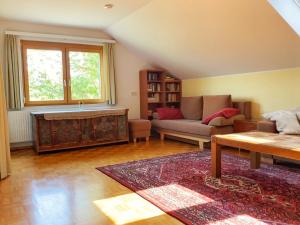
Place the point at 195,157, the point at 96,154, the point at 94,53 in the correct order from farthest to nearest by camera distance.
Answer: the point at 94,53 < the point at 96,154 < the point at 195,157

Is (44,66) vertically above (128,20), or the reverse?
(128,20)

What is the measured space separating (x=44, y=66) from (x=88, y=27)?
1199mm

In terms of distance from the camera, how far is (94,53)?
5.73m

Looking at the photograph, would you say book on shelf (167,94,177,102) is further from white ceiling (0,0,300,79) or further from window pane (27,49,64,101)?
window pane (27,49,64,101)

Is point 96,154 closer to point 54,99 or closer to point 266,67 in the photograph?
point 54,99

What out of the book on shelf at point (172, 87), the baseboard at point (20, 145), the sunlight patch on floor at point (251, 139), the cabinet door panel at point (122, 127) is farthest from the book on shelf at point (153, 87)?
the sunlight patch on floor at point (251, 139)

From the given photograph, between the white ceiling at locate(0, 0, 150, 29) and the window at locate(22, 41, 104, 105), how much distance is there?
545 millimetres

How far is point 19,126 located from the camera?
4.91 metres

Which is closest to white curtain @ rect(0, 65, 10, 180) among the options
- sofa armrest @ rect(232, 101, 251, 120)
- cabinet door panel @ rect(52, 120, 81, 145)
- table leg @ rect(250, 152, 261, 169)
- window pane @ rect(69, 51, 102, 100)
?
cabinet door panel @ rect(52, 120, 81, 145)

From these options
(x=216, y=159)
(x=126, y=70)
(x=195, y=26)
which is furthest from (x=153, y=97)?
(x=216, y=159)

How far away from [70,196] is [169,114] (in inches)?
138

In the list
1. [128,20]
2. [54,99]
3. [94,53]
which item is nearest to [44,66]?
[54,99]

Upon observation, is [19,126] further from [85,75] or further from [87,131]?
[85,75]

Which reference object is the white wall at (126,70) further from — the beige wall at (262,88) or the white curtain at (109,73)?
the beige wall at (262,88)
